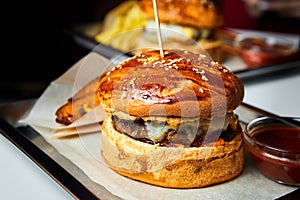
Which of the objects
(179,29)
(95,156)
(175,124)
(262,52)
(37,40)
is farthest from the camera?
(37,40)

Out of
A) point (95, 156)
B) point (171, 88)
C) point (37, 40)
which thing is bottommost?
point (37, 40)

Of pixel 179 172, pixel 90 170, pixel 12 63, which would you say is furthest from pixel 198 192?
pixel 12 63

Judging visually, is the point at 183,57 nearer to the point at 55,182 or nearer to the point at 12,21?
the point at 55,182

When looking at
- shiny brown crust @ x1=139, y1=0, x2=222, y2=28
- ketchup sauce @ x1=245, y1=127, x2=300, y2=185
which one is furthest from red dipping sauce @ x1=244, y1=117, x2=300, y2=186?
shiny brown crust @ x1=139, y1=0, x2=222, y2=28

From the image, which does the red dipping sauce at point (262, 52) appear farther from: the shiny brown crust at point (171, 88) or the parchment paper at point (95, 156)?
the shiny brown crust at point (171, 88)

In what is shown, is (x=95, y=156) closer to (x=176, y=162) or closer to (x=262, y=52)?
(x=176, y=162)

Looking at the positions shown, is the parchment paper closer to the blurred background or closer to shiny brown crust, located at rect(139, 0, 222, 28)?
shiny brown crust, located at rect(139, 0, 222, 28)

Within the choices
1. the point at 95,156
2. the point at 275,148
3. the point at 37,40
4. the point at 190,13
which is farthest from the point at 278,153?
the point at 37,40

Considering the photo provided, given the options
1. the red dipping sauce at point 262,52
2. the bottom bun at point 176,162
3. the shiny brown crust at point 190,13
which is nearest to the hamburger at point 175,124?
the bottom bun at point 176,162
